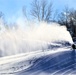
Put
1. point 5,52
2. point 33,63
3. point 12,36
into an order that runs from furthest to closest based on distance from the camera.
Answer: point 12,36
point 5,52
point 33,63

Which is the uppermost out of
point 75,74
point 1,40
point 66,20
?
point 66,20

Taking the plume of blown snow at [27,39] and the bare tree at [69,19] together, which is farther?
the bare tree at [69,19]

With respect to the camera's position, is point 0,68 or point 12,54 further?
point 12,54

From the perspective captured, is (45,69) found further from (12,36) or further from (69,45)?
(69,45)

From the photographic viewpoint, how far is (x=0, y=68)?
517 inches

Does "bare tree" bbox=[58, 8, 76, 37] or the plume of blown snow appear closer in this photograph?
the plume of blown snow

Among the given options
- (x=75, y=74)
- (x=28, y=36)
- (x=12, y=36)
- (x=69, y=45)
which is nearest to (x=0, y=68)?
(x=75, y=74)

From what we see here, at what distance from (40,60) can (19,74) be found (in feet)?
13.2

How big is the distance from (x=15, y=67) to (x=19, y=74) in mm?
1635

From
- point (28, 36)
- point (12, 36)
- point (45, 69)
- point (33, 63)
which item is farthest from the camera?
point (28, 36)

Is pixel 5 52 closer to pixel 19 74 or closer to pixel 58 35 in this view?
pixel 19 74

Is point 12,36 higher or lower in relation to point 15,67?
higher

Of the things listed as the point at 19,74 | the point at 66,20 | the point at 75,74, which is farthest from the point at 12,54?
the point at 66,20

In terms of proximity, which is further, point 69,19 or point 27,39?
point 69,19
